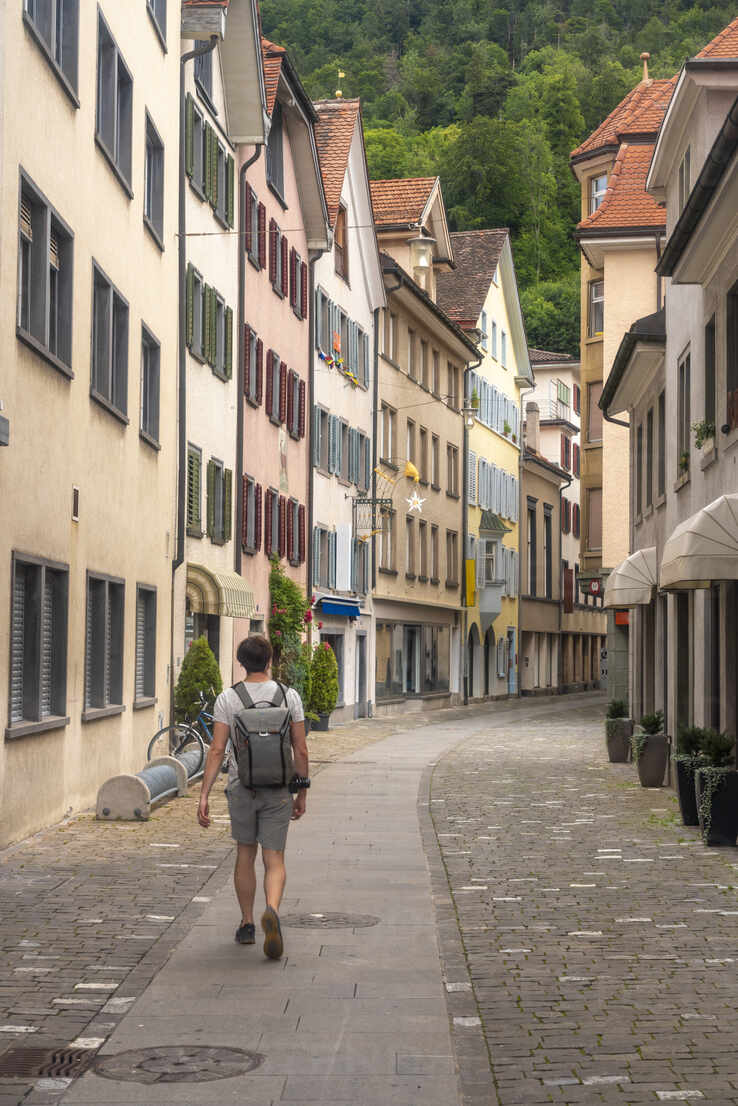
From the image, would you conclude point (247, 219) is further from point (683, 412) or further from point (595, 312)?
point (595, 312)

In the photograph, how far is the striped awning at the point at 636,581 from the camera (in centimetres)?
2414

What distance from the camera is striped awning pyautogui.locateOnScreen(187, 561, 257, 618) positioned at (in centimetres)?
2572

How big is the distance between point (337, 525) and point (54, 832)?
83.6 ft

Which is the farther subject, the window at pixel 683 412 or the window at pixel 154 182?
the window at pixel 154 182

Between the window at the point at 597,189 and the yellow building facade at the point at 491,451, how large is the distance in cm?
1062

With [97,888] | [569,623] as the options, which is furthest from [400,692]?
[97,888]

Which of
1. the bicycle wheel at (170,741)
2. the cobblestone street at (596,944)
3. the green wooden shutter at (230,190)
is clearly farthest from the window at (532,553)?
the cobblestone street at (596,944)

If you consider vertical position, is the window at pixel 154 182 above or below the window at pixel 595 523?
above

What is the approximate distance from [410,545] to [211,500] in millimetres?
20835

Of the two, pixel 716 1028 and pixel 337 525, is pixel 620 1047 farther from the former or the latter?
pixel 337 525

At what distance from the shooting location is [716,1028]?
23.1 feet

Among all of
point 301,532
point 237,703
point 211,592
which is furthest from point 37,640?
point 301,532

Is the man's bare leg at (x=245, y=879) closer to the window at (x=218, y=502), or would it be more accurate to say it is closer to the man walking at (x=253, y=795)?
the man walking at (x=253, y=795)

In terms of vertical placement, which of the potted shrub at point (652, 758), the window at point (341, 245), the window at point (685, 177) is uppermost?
the window at point (341, 245)
